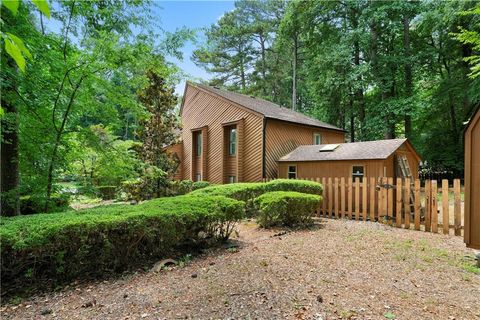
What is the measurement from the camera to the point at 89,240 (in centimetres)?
375

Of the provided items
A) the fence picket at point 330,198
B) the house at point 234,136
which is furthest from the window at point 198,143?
the fence picket at point 330,198

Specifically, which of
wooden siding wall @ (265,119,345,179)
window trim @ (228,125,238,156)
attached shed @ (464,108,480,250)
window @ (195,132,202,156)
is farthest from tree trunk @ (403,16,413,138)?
attached shed @ (464,108,480,250)

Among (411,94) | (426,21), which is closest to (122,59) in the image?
(426,21)

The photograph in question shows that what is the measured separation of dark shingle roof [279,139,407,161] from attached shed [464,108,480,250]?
5.21 metres

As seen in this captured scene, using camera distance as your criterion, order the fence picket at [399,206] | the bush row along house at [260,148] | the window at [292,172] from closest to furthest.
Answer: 1. the fence picket at [399,206]
2. the bush row along house at [260,148]
3. the window at [292,172]

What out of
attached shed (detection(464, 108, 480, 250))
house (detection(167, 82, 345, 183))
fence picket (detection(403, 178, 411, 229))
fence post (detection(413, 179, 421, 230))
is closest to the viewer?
attached shed (detection(464, 108, 480, 250))

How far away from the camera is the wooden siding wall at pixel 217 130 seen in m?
14.2

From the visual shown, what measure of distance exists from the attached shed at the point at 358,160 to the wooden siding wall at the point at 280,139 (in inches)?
46.8

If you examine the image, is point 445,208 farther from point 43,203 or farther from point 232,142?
point 232,142

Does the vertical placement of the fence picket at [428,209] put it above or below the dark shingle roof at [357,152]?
below

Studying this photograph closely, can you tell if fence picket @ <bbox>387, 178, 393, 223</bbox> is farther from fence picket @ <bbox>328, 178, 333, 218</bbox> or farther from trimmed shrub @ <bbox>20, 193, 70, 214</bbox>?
trimmed shrub @ <bbox>20, 193, 70, 214</bbox>

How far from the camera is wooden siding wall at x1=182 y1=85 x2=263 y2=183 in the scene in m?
14.2

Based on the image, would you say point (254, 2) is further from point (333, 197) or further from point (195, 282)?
point (195, 282)

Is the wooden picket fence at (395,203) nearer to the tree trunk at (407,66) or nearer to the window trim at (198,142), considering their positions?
the window trim at (198,142)
